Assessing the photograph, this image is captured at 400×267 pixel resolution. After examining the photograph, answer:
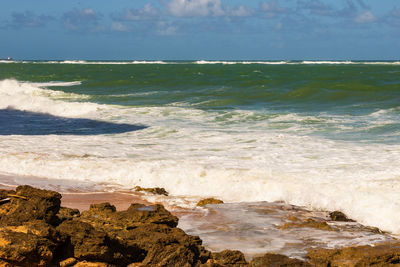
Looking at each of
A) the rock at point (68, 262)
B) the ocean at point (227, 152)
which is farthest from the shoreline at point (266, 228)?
the rock at point (68, 262)

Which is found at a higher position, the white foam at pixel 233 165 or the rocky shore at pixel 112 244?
the rocky shore at pixel 112 244

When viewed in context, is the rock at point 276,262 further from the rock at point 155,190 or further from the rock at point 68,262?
the rock at point 155,190

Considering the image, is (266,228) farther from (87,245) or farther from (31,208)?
(31,208)

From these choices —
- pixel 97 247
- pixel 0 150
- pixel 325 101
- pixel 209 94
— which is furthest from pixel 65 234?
pixel 209 94

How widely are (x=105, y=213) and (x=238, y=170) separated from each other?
4.05 meters

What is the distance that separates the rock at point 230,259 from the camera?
4941 millimetres

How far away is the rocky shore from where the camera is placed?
442 cm

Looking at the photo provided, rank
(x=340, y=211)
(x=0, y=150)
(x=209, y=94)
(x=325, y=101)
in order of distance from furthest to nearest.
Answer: (x=209, y=94), (x=325, y=101), (x=0, y=150), (x=340, y=211)

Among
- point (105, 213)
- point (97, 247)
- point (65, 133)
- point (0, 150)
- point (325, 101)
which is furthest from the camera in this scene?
point (325, 101)

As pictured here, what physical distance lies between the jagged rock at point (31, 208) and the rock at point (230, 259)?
1639 mm

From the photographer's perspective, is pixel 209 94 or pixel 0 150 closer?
pixel 0 150

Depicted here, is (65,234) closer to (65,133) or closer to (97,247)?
(97,247)

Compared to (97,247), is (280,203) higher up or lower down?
lower down

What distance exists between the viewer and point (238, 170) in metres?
9.57
